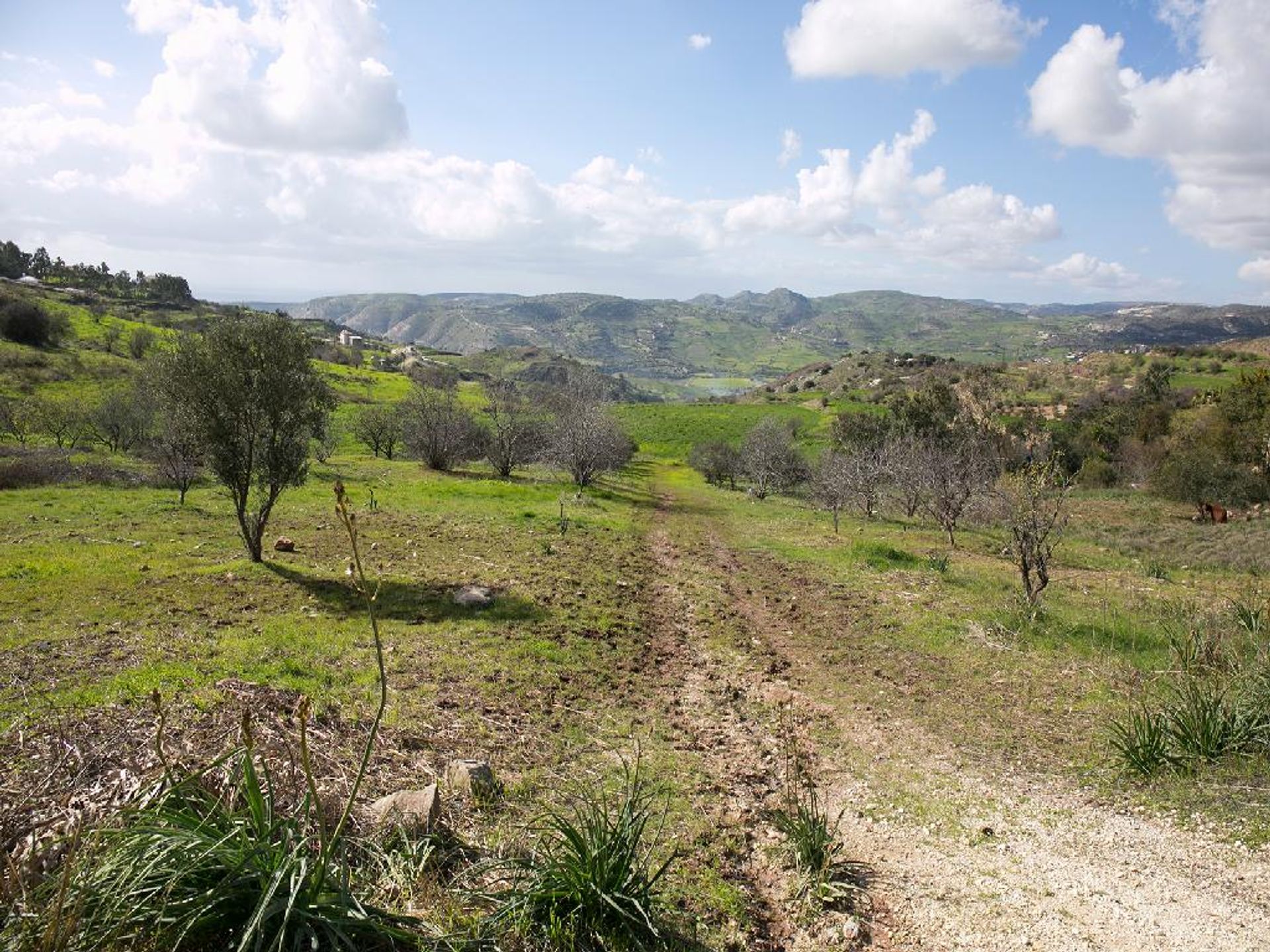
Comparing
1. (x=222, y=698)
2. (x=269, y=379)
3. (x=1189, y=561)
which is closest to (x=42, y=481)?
(x=269, y=379)

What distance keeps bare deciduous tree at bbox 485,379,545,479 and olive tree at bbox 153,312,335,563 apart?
24.8 meters

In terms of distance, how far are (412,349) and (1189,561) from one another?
189 meters

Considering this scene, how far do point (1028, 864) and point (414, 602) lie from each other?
12.2 m

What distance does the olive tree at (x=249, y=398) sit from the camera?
51.4 ft

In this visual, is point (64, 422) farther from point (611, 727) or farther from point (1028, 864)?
point (1028, 864)

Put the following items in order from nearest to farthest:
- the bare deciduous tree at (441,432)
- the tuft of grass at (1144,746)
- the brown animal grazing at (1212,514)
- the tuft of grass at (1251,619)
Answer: the tuft of grass at (1144,746) → the tuft of grass at (1251,619) → the brown animal grazing at (1212,514) → the bare deciduous tree at (441,432)

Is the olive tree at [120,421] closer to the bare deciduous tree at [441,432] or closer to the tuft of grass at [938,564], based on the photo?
the bare deciduous tree at [441,432]

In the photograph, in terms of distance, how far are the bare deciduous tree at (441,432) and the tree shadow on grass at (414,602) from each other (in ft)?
92.0

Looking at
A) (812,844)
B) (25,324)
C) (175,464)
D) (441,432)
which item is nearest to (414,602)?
(812,844)

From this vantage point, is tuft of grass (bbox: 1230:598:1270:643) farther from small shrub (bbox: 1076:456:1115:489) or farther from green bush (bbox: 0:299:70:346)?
green bush (bbox: 0:299:70:346)

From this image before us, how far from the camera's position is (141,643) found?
10.7m

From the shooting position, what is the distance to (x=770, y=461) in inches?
1871

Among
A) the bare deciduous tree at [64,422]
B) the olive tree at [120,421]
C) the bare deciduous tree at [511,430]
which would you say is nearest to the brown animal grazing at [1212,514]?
the bare deciduous tree at [511,430]

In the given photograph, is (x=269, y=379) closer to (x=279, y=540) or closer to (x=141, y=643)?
(x=279, y=540)
